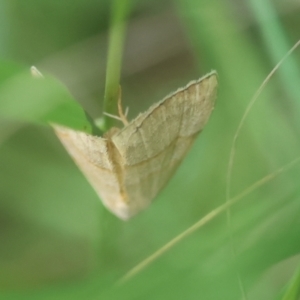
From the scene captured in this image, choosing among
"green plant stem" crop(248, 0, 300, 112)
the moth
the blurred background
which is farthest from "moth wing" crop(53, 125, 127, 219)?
"green plant stem" crop(248, 0, 300, 112)

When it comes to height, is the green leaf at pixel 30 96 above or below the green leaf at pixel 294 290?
above

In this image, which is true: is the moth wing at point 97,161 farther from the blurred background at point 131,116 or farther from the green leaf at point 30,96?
the blurred background at point 131,116

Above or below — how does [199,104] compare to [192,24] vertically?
below

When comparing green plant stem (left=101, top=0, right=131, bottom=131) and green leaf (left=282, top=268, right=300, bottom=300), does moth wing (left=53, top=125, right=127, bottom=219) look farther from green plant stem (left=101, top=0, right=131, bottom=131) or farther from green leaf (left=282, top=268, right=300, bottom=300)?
green leaf (left=282, top=268, right=300, bottom=300)

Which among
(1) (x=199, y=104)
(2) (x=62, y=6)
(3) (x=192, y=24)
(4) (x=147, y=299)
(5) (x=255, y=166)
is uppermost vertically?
(2) (x=62, y=6)

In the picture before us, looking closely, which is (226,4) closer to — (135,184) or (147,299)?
(135,184)

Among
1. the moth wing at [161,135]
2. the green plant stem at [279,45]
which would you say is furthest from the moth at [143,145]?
the green plant stem at [279,45]

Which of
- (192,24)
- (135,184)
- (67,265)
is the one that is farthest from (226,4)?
(67,265)
